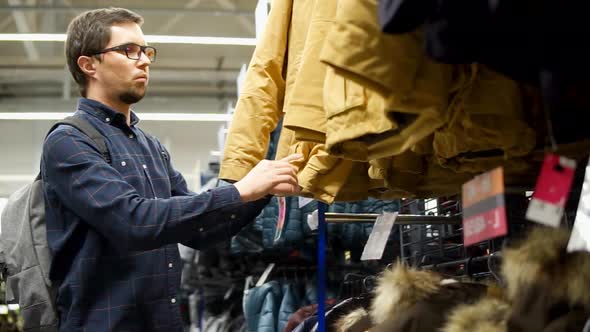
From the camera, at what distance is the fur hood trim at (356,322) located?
2.09 meters

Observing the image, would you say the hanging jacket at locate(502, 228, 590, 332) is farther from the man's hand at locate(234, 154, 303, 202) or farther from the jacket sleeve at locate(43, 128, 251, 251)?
the jacket sleeve at locate(43, 128, 251, 251)

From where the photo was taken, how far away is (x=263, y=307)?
4.37m

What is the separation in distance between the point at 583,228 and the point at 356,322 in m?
0.86

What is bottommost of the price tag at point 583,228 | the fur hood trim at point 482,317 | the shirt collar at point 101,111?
the fur hood trim at point 482,317

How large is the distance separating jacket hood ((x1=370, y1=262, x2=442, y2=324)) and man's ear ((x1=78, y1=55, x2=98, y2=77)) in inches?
52.5

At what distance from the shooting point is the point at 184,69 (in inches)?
408

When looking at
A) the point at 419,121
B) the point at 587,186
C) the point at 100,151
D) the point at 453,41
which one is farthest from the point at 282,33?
the point at 453,41

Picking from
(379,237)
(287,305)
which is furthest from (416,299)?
(287,305)

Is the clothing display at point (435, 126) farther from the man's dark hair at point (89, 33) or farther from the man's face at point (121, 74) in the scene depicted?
the man's dark hair at point (89, 33)

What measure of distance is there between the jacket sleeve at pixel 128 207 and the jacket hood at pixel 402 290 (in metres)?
0.53

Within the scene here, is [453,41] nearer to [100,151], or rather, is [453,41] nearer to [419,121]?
[419,121]

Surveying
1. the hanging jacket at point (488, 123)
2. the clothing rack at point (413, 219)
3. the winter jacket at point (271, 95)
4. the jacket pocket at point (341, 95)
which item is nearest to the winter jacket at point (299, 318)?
the clothing rack at point (413, 219)

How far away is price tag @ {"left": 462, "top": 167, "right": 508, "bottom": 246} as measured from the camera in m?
1.24

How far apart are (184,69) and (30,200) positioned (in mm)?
8173
